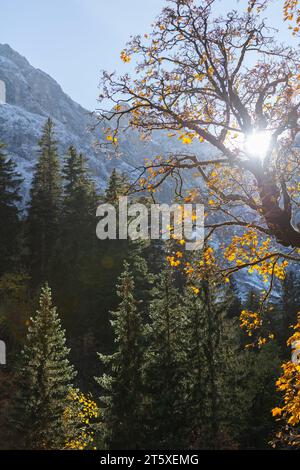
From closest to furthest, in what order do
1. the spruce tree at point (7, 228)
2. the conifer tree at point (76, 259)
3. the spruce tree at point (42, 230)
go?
the spruce tree at point (7, 228) → the conifer tree at point (76, 259) → the spruce tree at point (42, 230)

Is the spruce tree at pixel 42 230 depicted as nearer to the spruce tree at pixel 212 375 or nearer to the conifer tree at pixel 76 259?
the conifer tree at pixel 76 259

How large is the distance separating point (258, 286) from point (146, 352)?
14682cm

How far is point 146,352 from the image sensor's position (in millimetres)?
27219

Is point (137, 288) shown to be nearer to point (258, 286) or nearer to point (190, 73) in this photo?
point (190, 73)

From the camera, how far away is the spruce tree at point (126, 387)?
25172 mm

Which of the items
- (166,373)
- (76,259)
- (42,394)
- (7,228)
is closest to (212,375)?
(166,373)

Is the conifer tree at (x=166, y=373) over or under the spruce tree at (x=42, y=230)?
under

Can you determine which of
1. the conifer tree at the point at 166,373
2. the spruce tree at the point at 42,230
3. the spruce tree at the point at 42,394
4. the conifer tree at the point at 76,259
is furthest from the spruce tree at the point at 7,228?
the conifer tree at the point at 166,373

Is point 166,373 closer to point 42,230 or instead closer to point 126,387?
point 126,387

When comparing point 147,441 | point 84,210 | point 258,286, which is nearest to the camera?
point 147,441

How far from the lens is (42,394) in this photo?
23828mm

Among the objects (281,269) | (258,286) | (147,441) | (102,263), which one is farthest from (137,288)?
(258,286)

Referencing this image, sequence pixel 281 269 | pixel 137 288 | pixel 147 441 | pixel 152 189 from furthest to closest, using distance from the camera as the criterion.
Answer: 1. pixel 137 288
2. pixel 147 441
3. pixel 281 269
4. pixel 152 189

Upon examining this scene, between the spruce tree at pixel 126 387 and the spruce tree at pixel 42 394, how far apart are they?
9.29 feet
